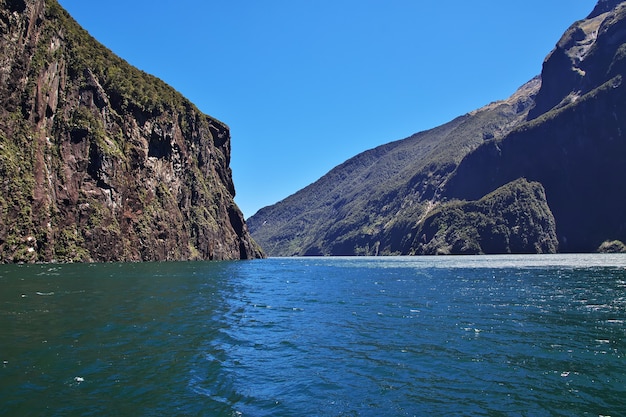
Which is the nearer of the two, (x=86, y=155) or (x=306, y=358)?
(x=306, y=358)

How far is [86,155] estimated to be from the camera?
103 m

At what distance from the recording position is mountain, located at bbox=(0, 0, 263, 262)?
82.9 m

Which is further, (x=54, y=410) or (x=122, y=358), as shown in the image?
(x=122, y=358)

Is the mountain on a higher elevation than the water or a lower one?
higher

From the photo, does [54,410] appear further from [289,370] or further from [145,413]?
[289,370]

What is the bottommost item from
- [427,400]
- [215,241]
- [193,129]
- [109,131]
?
[427,400]

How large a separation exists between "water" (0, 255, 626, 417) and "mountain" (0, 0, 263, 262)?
59641 mm

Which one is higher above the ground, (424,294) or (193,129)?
(193,129)

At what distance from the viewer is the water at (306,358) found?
41.9ft

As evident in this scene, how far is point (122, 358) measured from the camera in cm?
1689

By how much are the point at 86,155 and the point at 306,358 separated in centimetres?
10212

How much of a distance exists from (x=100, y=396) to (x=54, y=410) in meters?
1.44

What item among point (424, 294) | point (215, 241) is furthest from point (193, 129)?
point (424, 294)

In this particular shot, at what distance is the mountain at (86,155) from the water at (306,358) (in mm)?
59641
